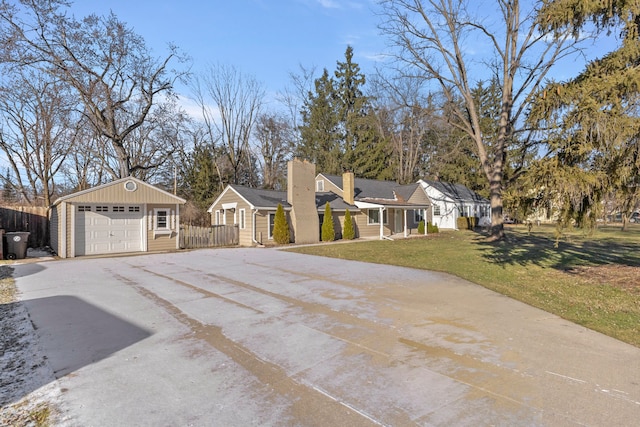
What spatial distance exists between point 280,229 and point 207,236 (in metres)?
3.82

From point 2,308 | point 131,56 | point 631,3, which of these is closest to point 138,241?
point 2,308

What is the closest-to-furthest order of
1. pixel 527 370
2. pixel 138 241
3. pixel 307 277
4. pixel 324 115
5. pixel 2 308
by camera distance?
pixel 527 370
pixel 2 308
pixel 307 277
pixel 138 241
pixel 324 115

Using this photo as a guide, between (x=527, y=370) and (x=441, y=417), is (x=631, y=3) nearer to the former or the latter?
(x=527, y=370)

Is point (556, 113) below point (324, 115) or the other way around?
below

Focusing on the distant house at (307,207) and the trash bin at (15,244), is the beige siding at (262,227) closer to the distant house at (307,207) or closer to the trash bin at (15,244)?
the distant house at (307,207)

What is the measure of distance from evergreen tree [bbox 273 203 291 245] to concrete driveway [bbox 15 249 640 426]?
1146 centimetres

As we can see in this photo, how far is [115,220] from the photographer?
1589cm

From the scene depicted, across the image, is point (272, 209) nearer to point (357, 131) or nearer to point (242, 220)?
point (242, 220)

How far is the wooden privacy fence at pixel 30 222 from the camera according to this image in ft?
55.4

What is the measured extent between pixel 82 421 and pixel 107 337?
2.26m

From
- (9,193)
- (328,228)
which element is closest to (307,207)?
(328,228)

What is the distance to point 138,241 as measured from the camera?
16.4 m

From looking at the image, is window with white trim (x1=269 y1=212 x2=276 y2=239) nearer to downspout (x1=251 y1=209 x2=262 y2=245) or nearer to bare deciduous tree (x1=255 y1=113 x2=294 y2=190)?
downspout (x1=251 y1=209 x2=262 y2=245)

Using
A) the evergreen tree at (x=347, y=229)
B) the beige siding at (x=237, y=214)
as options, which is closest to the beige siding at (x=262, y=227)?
the beige siding at (x=237, y=214)
